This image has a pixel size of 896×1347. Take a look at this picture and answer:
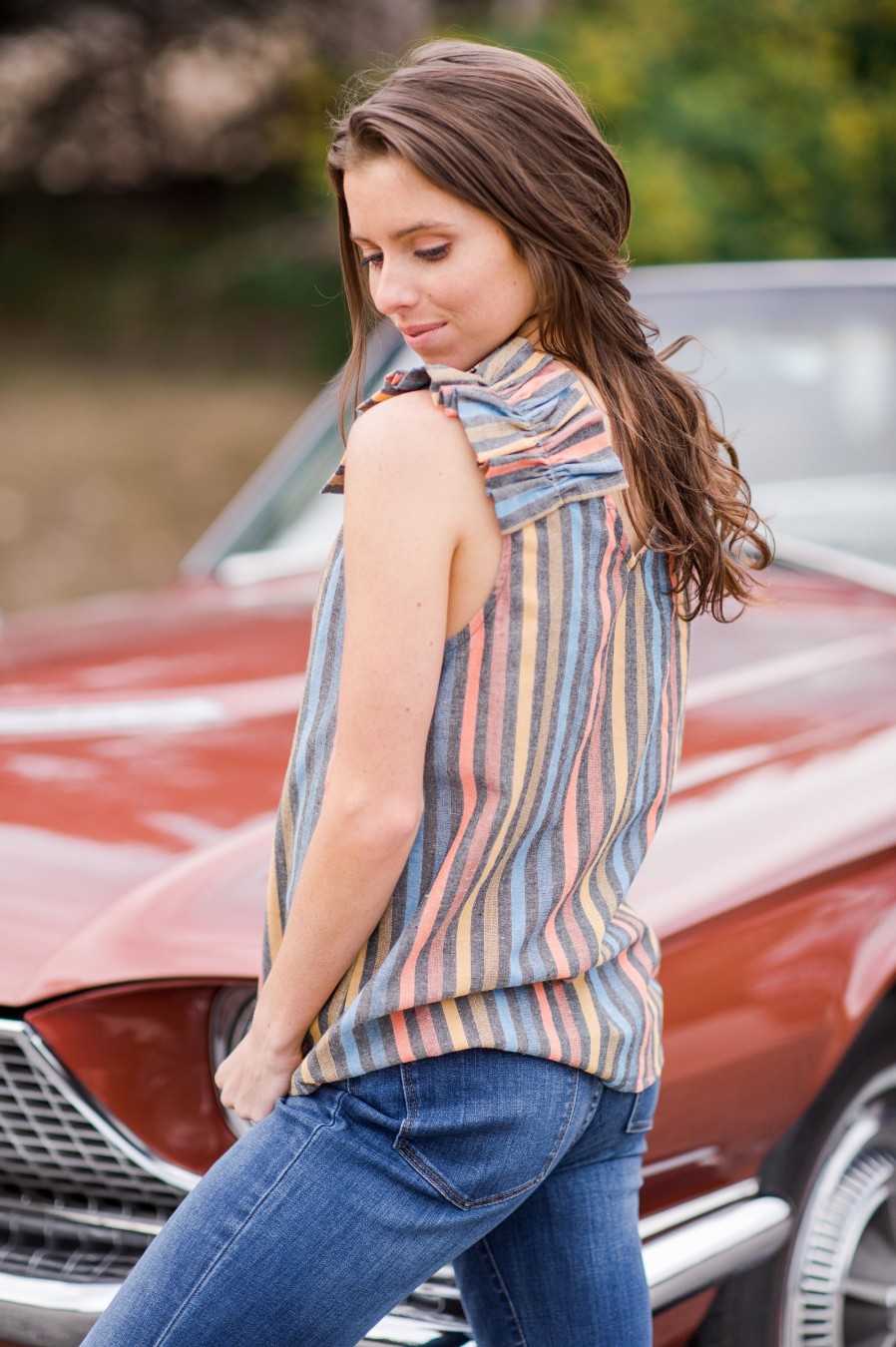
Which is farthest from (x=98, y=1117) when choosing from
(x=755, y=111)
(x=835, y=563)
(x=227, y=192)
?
(x=227, y=192)

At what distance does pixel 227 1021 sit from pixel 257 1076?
0.43 m

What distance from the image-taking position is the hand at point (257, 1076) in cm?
138

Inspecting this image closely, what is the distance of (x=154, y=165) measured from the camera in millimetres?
14078

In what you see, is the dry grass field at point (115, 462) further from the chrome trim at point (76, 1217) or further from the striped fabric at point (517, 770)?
the striped fabric at point (517, 770)

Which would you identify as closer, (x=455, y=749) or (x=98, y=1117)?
(x=455, y=749)

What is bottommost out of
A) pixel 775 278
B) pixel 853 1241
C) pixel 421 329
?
pixel 853 1241

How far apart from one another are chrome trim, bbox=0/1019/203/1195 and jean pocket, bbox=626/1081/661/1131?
1.88 feet

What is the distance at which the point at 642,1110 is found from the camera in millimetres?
1517

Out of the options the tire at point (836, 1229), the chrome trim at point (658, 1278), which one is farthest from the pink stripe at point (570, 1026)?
the tire at point (836, 1229)

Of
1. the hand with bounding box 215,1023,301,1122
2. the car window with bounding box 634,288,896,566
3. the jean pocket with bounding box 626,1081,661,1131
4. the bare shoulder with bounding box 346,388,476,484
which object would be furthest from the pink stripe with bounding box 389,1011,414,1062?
the car window with bounding box 634,288,896,566

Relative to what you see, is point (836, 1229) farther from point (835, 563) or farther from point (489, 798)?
point (835, 563)

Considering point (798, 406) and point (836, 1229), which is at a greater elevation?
point (798, 406)

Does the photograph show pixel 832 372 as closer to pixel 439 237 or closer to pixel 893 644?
pixel 893 644

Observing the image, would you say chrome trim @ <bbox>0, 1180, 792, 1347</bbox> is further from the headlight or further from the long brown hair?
the long brown hair
